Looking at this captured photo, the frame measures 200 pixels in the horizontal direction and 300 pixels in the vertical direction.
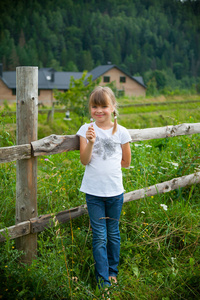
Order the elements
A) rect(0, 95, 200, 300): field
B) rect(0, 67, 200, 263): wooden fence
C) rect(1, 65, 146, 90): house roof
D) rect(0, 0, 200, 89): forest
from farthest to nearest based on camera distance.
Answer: rect(0, 0, 200, 89): forest < rect(1, 65, 146, 90): house roof < rect(0, 67, 200, 263): wooden fence < rect(0, 95, 200, 300): field

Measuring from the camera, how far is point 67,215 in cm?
288

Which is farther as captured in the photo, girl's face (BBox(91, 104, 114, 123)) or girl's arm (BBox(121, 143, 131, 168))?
girl's arm (BBox(121, 143, 131, 168))

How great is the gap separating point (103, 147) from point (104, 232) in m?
0.67

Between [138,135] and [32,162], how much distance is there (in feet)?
3.83

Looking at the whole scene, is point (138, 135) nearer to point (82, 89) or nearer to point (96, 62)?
point (82, 89)

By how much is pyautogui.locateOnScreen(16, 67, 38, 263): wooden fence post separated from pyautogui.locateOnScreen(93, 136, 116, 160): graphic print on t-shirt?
1.75ft

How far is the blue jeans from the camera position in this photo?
242 centimetres

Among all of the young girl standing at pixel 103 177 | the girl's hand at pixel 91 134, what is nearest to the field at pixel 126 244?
the young girl standing at pixel 103 177

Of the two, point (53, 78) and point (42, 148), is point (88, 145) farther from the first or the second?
point (53, 78)

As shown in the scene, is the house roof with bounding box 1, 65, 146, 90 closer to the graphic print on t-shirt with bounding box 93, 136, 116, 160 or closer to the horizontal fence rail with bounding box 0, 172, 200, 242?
the horizontal fence rail with bounding box 0, 172, 200, 242

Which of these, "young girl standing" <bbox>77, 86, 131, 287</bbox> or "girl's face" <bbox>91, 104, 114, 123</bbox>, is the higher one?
"girl's face" <bbox>91, 104, 114, 123</bbox>

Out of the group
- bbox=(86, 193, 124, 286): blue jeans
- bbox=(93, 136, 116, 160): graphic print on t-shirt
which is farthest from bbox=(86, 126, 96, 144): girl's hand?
bbox=(86, 193, 124, 286): blue jeans

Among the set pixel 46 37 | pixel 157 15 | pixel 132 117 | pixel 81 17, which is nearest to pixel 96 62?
pixel 46 37

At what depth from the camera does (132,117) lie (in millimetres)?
22500
